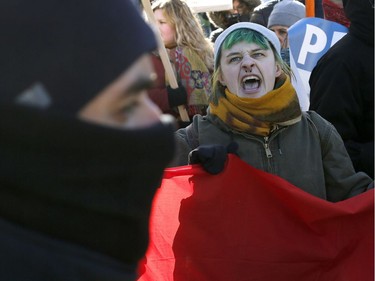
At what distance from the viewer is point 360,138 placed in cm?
408

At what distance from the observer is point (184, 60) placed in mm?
5410

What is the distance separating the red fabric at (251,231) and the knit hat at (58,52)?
80.8 inches

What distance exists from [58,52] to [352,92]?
288cm

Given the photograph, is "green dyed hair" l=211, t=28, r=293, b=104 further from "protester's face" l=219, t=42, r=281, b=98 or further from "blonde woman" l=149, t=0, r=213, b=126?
"blonde woman" l=149, t=0, r=213, b=126

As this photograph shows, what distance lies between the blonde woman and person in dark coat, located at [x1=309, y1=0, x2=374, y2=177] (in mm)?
1300

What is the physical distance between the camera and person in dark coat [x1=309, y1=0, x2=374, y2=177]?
395 cm

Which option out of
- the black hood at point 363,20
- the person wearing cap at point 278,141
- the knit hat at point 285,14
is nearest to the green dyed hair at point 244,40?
the person wearing cap at point 278,141

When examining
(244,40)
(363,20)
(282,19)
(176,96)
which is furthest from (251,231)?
(282,19)

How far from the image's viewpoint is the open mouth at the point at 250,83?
11.8 ft

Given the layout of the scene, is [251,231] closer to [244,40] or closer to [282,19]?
[244,40]

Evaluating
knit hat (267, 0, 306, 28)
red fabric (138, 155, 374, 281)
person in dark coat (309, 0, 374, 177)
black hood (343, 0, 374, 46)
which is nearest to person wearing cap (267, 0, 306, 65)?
knit hat (267, 0, 306, 28)

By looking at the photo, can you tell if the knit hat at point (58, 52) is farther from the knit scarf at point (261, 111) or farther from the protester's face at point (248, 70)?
the protester's face at point (248, 70)

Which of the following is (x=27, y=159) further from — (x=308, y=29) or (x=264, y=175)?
(x=308, y=29)

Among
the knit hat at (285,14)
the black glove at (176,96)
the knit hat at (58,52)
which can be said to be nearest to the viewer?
the knit hat at (58,52)
